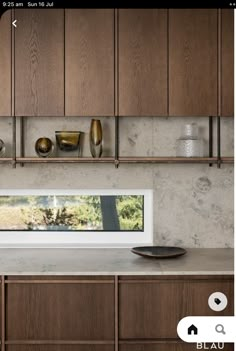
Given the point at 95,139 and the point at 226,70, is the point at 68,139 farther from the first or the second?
the point at 226,70

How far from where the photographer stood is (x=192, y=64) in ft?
8.55

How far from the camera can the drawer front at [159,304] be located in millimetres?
2246

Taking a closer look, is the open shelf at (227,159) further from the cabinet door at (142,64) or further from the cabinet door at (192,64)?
the cabinet door at (142,64)

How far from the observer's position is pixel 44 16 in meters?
2.62

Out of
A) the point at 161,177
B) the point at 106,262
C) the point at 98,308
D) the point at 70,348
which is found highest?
the point at 161,177

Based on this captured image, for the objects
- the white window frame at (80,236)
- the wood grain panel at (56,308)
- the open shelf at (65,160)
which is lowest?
the wood grain panel at (56,308)

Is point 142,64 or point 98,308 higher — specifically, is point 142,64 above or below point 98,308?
above

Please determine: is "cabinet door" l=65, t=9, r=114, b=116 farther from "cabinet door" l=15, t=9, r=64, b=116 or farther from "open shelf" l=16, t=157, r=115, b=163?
"open shelf" l=16, t=157, r=115, b=163

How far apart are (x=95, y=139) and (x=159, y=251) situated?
75 centimetres

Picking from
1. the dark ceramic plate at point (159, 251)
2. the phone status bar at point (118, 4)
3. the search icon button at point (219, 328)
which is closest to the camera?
the phone status bar at point (118, 4)

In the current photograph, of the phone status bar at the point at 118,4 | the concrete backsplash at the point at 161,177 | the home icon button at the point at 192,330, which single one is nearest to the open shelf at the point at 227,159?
the concrete backsplash at the point at 161,177

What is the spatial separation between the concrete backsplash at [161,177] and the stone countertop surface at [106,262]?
0.17m

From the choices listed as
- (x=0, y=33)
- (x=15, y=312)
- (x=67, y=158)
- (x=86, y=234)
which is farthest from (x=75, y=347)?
(x=0, y=33)

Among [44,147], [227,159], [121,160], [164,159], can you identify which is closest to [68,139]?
[44,147]
